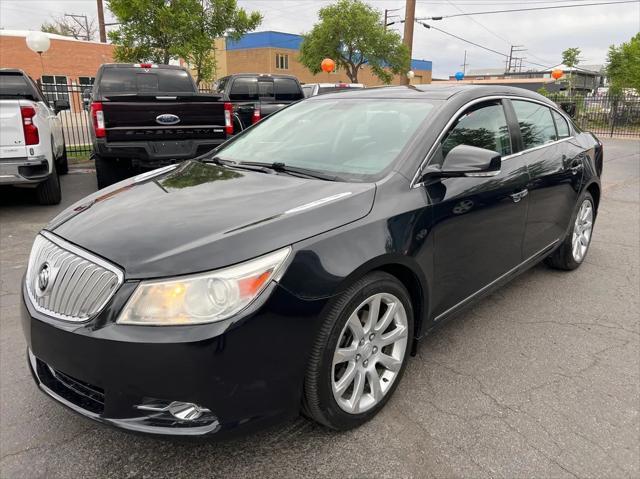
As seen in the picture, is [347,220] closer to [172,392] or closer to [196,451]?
[172,392]

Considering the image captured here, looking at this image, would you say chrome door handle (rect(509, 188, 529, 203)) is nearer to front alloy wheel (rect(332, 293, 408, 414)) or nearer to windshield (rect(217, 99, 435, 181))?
windshield (rect(217, 99, 435, 181))

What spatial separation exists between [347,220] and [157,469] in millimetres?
1367

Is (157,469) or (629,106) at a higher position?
(629,106)

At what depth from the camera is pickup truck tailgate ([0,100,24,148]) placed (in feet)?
19.9

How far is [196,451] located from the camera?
2.33 metres

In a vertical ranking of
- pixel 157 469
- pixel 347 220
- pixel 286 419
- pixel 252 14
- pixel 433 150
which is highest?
pixel 252 14

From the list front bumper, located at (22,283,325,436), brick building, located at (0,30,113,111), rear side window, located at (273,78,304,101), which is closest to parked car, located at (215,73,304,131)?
rear side window, located at (273,78,304,101)

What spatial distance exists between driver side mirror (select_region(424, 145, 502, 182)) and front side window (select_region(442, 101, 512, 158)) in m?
0.16

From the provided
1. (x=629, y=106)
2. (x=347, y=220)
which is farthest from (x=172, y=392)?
(x=629, y=106)

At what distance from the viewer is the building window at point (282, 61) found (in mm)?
56250

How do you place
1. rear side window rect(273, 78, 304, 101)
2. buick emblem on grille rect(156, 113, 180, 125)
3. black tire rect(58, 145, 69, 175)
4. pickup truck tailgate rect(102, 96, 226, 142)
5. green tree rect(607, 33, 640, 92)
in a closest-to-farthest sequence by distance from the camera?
pickup truck tailgate rect(102, 96, 226, 142) < buick emblem on grille rect(156, 113, 180, 125) < black tire rect(58, 145, 69, 175) < rear side window rect(273, 78, 304, 101) < green tree rect(607, 33, 640, 92)

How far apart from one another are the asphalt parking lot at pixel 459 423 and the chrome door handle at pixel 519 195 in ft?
2.99

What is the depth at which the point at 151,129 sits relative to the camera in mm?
6844

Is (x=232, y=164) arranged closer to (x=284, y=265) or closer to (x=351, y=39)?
(x=284, y=265)
